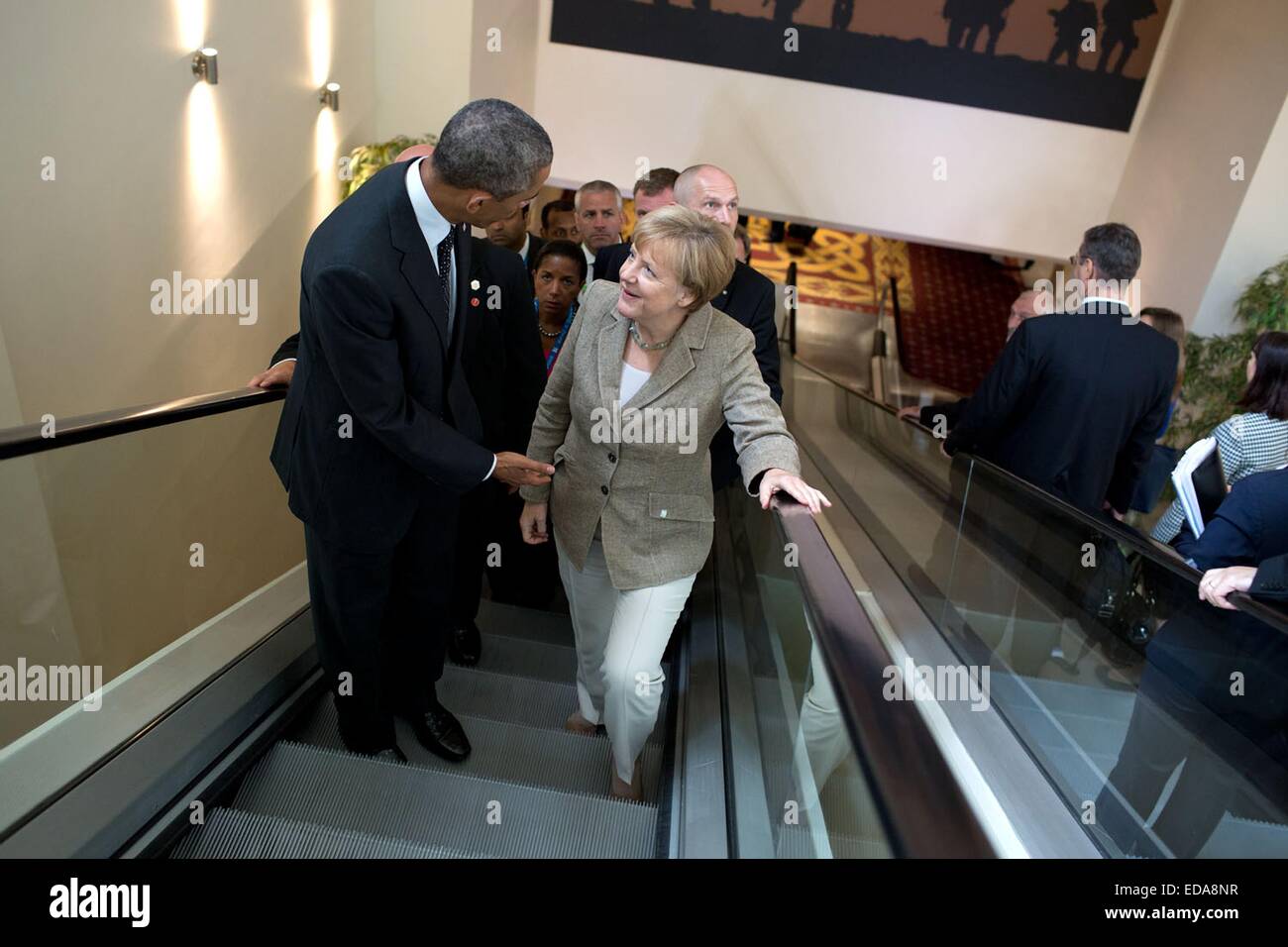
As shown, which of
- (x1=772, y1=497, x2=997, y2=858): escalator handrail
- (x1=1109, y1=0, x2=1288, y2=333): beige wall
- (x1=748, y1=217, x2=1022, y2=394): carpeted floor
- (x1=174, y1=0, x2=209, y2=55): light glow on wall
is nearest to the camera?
(x1=772, y1=497, x2=997, y2=858): escalator handrail

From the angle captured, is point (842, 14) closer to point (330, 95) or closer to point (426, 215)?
point (330, 95)

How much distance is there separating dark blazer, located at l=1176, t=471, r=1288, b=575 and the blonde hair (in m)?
1.60

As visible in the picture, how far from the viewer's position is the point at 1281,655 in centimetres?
195

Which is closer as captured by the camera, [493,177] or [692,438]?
[493,177]

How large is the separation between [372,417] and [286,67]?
16.0ft

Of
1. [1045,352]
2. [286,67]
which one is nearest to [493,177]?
[1045,352]

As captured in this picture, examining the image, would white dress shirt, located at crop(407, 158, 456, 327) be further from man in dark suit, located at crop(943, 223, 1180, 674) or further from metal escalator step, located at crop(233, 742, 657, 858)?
man in dark suit, located at crop(943, 223, 1180, 674)

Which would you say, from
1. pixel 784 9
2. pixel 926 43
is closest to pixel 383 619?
pixel 784 9

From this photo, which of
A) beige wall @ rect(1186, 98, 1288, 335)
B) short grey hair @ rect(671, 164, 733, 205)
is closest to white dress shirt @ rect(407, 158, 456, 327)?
short grey hair @ rect(671, 164, 733, 205)

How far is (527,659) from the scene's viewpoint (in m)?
3.97

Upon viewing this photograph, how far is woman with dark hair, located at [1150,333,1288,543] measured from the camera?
2971mm

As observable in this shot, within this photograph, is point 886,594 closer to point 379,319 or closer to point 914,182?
point 379,319

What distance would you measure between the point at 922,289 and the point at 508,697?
12500mm

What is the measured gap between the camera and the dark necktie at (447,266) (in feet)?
7.58
